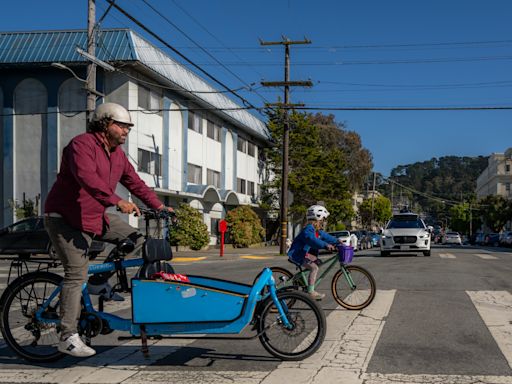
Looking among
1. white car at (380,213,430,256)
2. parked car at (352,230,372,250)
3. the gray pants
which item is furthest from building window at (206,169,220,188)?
the gray pants

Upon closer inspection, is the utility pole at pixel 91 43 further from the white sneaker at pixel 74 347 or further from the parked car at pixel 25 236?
the white sneaker at pixel 74 347

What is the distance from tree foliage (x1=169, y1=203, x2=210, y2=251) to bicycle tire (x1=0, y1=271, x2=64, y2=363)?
26.1m

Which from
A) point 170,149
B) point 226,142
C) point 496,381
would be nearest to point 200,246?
point 170,149

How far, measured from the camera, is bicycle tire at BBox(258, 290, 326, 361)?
526cm

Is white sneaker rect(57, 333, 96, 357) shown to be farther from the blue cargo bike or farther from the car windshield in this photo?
the car windshield

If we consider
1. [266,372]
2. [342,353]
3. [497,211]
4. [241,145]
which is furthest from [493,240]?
[266,372]

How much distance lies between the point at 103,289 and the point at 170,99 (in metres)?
27.8

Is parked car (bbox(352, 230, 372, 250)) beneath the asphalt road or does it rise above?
beneath

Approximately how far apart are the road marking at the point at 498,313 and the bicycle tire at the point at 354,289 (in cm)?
147

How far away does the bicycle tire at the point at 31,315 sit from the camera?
5477mm

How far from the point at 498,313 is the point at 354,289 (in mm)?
1872

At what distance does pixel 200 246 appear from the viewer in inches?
1294

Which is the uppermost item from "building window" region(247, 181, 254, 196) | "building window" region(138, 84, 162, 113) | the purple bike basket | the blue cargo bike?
"building window" region(138, 84, 162, 113)

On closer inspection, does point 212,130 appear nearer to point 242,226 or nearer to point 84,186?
point 242,226
